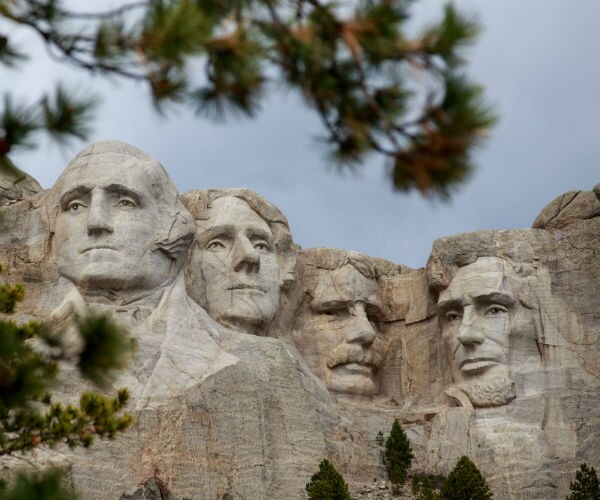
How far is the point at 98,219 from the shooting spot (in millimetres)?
22234

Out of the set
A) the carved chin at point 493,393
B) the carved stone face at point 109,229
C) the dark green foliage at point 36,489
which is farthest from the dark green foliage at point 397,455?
the dark green foliage at point 36,489

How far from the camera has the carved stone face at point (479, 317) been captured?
2325 cm

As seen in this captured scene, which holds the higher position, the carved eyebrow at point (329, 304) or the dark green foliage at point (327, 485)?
the carved eyebrow at point (329, 304)

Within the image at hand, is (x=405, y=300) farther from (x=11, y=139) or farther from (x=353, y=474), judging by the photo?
(x=11, y=139)

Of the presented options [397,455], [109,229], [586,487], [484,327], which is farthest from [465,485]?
[109,229]

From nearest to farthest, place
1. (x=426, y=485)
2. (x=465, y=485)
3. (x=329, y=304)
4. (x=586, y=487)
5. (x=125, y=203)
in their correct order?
(x=465, y=485), (x=586, y=487), (x=426, y=485), (x=125, y=203), (x=329, y=304)

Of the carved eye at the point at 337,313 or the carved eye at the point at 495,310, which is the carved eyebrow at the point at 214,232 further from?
the carved eye at the point at 495,310

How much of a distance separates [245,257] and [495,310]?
2.94 meters

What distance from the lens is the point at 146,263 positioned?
2233 centimetres

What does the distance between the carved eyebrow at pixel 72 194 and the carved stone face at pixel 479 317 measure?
14.4ft

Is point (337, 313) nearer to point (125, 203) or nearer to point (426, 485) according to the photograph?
point (125, 203)

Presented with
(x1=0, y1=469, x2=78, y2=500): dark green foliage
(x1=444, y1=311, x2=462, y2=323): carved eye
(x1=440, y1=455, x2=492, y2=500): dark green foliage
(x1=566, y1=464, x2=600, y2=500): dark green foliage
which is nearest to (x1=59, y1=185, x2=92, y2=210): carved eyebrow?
(x1=444, y1=311, x2=462, y2=323): carved eye

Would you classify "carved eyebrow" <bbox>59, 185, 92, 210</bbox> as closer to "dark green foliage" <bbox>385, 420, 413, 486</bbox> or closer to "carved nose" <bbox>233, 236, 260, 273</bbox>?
"carved nose" <bbox>233, 236, 260, 273</bbox>

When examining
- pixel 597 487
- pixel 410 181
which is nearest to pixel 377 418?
pixel 597 487
